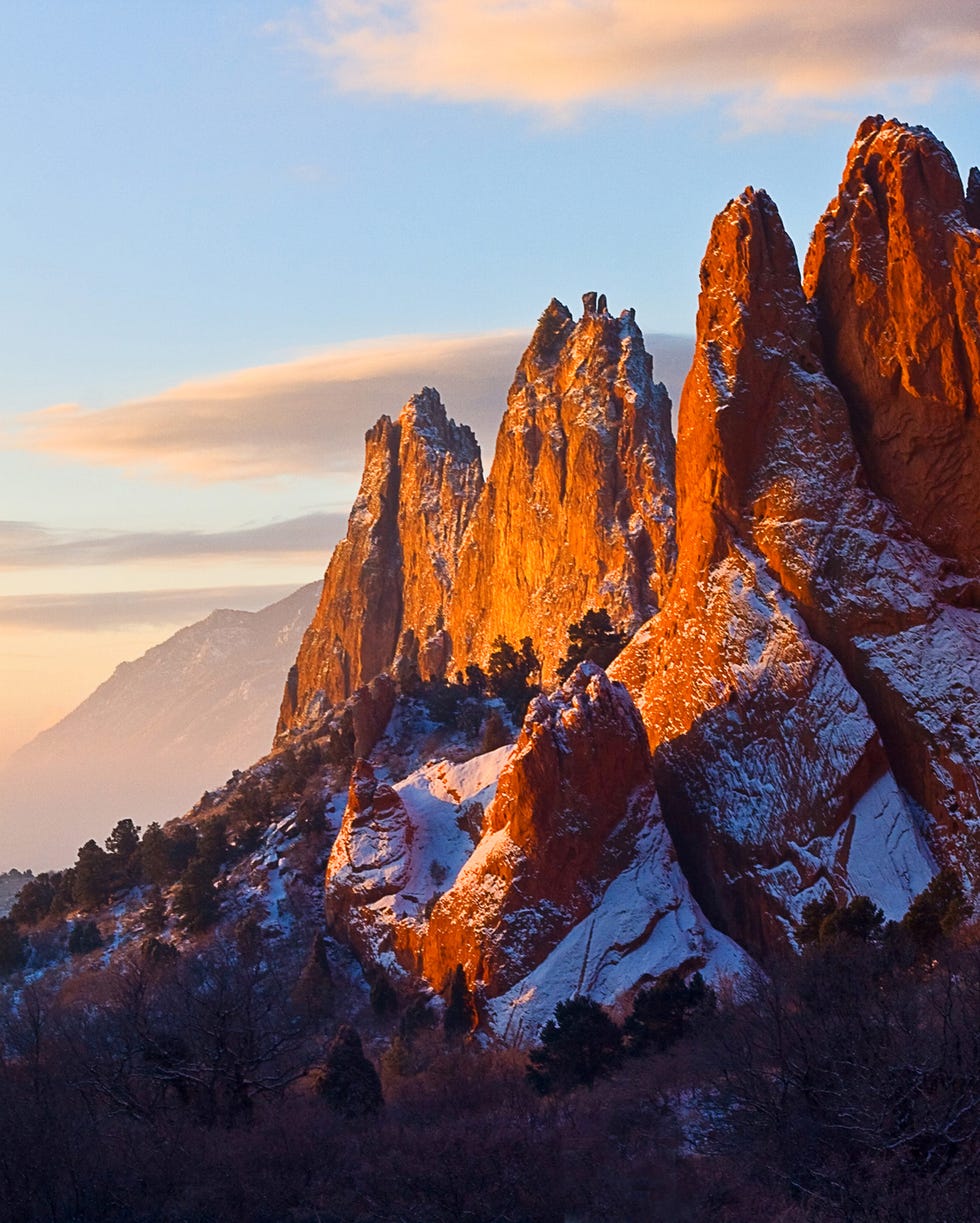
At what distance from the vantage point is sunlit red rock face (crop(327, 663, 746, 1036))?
59.1m

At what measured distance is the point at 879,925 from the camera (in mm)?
55906

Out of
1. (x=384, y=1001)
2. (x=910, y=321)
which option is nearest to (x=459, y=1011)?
(x=384, y=1001)

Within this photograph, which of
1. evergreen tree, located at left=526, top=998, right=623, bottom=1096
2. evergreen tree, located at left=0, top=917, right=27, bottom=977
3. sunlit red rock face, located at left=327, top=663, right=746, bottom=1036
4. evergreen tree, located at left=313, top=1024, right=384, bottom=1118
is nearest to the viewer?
evergreen tree, located at left=313, top=1024, right=384, bottom=1118

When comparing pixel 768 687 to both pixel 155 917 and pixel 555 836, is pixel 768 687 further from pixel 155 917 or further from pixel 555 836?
pixel 155 917

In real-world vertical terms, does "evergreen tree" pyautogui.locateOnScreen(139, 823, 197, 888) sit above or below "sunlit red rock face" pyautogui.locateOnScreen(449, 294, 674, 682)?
below

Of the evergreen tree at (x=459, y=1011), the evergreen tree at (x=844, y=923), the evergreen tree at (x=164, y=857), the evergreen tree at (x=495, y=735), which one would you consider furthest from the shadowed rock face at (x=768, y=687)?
the evergreen tree at (x=164, y=857)

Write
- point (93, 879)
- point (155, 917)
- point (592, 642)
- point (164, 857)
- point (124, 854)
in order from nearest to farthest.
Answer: point (155, 917)
point (164, 857)
point (93, 879)
point (124, 854)
point (592, 642)

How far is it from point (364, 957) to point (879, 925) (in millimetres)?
→ 23084

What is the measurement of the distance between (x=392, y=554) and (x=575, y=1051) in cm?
10041

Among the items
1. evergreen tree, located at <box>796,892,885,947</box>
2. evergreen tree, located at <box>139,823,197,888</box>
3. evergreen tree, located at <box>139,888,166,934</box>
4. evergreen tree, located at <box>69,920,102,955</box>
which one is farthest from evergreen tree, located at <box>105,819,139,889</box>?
evergreen tree, located at <box>796,892,885,947</box>

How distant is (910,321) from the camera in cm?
6575

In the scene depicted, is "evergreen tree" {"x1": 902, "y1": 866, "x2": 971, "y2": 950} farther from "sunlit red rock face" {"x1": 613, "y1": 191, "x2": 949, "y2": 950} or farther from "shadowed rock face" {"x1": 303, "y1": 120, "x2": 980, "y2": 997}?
"shadowed rock face" {"x1": 303, "y1": 120, "x2": 980, "y2": 997}

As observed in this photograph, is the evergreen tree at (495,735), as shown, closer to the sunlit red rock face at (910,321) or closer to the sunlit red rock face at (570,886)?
the sunlit red rock face at (570,886)

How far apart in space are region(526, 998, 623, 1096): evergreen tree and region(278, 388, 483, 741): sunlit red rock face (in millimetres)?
87892
